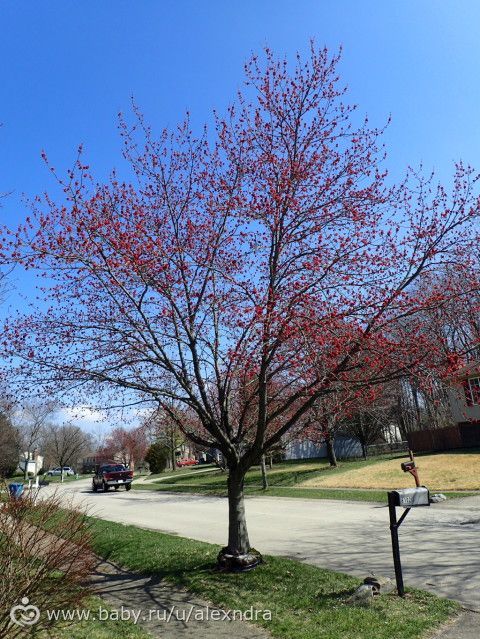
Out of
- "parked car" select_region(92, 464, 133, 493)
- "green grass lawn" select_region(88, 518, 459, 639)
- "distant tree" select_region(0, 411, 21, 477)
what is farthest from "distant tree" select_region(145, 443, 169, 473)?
"green grass lawn" select_region(88, 518, 459, 639)

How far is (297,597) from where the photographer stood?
20.4ft

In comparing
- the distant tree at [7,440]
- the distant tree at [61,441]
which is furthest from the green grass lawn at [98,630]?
the distant tree at [61,441]

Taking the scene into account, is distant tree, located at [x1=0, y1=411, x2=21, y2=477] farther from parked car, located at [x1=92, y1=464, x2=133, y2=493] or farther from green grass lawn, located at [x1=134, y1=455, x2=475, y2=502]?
green grass lawn, located at [x1=134, y1=455, x2=475, y2=502]

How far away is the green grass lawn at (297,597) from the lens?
509 centimetres

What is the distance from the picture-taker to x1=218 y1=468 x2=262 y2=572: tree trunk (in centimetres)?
762

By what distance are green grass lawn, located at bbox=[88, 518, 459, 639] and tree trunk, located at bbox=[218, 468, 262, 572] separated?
8.0 inches

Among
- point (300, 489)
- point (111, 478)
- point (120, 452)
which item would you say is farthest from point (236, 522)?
point (120, 452)

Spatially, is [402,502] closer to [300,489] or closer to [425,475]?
[425,475]

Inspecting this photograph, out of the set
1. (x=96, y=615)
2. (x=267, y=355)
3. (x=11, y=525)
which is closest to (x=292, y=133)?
(x=267, y=355)

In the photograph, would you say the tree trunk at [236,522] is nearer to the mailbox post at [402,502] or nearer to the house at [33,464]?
the mailbox post at [402,502]

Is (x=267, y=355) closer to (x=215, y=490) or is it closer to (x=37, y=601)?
(x=37, y=601)

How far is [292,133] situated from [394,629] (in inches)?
265

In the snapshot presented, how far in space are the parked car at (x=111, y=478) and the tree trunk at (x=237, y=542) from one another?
96.1ft

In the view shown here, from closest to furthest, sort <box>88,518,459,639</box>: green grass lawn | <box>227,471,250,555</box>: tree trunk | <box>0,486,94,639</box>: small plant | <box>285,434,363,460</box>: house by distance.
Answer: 1. <box>0,486,94,639</box>: small plant
2. <box>88,518,459,639</box>: green grass lawn
3. <box>227,471,250,555</box>: tree trunk
4. <box>285,434,363,460</box>: house
